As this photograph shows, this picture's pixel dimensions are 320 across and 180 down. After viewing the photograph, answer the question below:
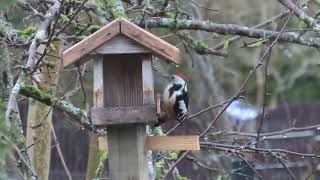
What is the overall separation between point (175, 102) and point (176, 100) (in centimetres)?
1

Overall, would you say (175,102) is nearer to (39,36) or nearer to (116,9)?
(39,36)

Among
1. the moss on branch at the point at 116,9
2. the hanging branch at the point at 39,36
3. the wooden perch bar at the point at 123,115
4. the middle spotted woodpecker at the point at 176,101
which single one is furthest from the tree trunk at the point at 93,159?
the wooden perch bar at the point at 123,115

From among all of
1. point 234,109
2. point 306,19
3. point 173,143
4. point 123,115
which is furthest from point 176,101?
point 234,109

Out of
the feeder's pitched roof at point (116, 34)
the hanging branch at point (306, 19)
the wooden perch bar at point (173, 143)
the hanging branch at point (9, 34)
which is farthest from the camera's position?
the hanging branch at point (306, 19)

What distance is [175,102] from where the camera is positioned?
10.1ft

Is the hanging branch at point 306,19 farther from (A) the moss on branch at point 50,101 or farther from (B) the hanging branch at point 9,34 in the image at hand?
(B) the hanging branch at point 9,34

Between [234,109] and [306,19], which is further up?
[234,109]

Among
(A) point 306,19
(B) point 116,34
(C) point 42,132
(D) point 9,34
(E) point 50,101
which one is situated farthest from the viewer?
(C) point 42,132

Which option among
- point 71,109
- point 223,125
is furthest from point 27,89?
point 223,125

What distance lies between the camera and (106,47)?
289 centimetres

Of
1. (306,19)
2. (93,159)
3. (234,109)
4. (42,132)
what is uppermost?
(234,109)

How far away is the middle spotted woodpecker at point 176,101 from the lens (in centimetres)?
307

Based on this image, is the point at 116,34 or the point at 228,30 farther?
the point at 228,30

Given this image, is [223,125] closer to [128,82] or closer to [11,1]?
[128,82]
